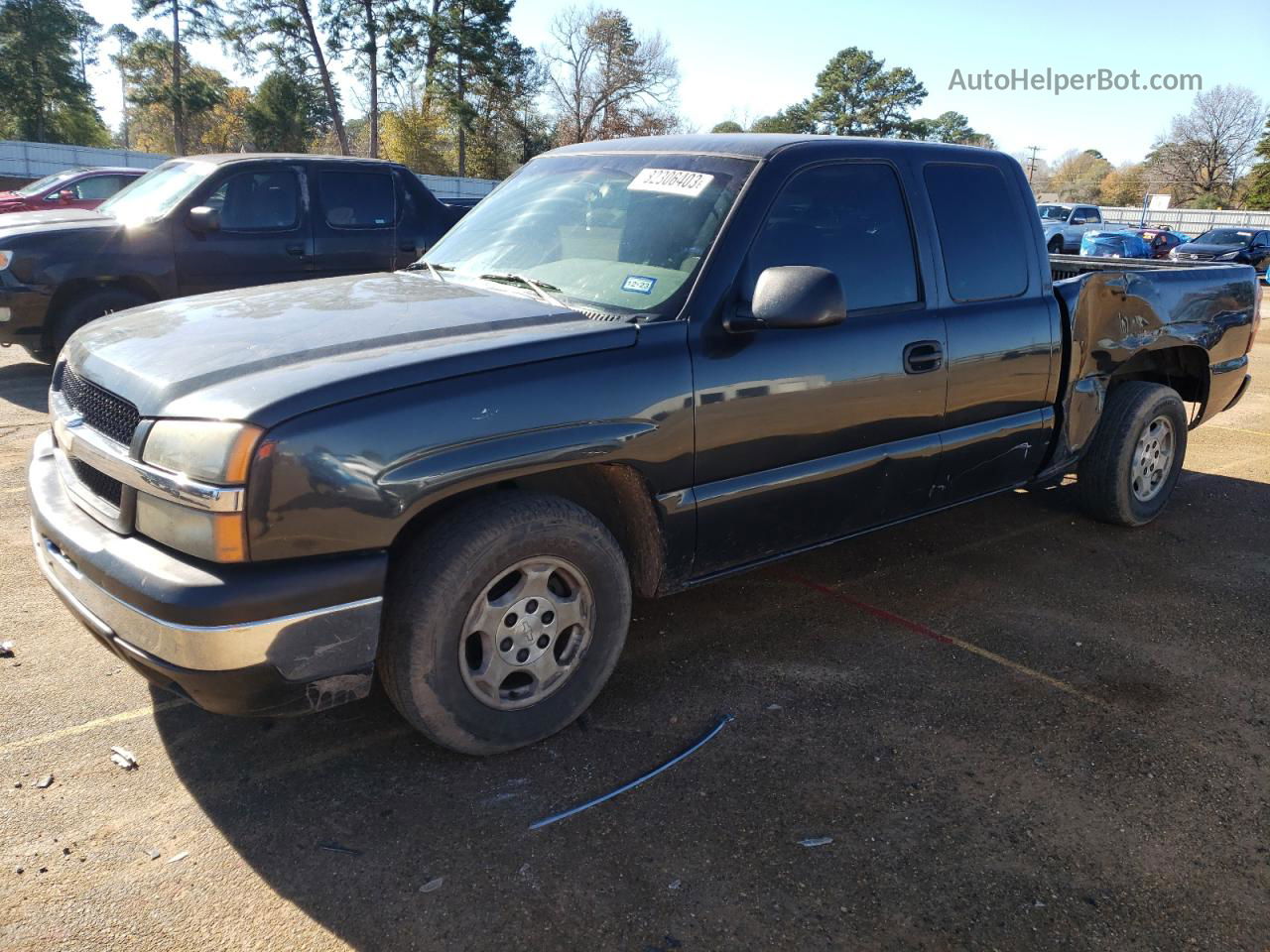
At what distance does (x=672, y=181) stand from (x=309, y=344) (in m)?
1.47

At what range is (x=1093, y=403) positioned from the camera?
4.75m

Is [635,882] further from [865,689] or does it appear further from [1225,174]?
[1225,174]

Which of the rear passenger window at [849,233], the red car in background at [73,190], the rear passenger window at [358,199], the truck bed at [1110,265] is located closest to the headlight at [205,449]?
the rear passenger window at [849,233]

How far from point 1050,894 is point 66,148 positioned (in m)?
33.8

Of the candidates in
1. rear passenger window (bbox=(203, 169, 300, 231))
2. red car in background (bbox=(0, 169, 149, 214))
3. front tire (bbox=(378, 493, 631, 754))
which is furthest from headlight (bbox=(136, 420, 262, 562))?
red car in background (bbox=(0, 169, 149, 214))

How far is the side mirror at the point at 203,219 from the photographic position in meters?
7.60

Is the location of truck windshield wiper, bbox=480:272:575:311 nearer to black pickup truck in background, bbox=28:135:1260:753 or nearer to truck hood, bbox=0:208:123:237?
black pickup truck in background, bbox=28:135:1260:753

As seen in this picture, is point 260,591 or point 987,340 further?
point 987,340

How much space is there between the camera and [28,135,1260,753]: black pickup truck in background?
96.1 inches

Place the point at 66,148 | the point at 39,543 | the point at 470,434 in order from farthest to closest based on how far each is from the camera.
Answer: the point at 66,148 → the point at 39,543 → the point at 470,434

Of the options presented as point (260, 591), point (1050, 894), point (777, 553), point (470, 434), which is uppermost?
point (470, 434)

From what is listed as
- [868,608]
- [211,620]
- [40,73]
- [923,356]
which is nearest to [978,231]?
[923,356]

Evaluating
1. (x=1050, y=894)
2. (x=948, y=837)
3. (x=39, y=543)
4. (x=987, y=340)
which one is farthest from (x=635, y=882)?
(x=987, y=340)

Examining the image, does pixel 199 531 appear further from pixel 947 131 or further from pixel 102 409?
pixel 947 131
